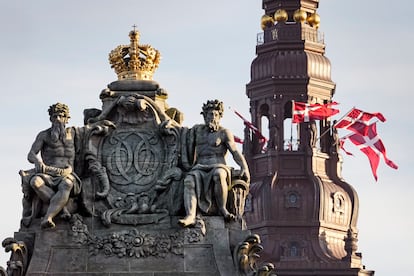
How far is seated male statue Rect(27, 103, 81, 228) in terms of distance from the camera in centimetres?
11569

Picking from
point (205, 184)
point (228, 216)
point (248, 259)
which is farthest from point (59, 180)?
point (248, 259)

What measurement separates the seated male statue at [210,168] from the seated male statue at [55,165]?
465cm

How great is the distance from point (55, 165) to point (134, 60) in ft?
19.6

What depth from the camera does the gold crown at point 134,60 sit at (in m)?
120

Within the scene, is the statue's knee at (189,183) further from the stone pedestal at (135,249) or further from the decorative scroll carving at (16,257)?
the decorative scroll carving at (16,257)

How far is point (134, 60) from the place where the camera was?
4707 inches

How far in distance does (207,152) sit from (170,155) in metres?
1.51

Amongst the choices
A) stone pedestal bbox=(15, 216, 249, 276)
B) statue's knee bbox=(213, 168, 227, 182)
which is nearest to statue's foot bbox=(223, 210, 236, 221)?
stone pedestal bbox=(15, 216, 249, 276)

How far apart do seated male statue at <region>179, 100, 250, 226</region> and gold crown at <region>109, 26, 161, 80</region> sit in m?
3.67

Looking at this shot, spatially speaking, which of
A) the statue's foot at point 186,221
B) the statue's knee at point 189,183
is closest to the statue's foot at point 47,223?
the statue's foot at point 186,221

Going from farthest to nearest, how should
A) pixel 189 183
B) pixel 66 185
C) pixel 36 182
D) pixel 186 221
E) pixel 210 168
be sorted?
pixel 210 168 → pixel 66 185 → pixel 189 183 → pixel 36 182 → pixel 186 221

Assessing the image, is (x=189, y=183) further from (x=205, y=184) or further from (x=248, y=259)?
(x=248, y=259)

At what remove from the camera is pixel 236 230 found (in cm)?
11619

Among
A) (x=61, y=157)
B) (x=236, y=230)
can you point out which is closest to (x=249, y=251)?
(x=236, y=230)
